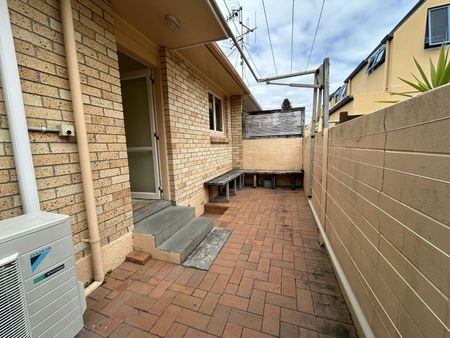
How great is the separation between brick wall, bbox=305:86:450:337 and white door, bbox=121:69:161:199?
2.82m

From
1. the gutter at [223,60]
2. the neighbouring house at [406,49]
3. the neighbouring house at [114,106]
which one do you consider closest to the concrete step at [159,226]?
the neighbouring house at [114,106]

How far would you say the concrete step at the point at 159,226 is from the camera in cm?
235

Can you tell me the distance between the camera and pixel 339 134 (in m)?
2.11

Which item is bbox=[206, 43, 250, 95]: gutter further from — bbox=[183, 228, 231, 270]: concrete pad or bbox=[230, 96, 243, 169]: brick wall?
bbox=[183, 228, 231, 270]: concrete pad

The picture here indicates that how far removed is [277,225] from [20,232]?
3148mm

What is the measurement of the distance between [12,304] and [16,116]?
115cm

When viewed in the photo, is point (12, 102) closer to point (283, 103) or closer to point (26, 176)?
point (26, 176)

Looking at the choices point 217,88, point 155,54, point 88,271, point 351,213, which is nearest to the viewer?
point 351,213

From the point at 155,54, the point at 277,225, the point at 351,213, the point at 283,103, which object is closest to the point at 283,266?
the point at 351,213

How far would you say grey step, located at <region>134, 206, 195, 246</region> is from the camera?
2.42 metres

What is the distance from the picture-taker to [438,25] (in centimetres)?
602

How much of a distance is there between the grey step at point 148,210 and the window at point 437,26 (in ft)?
30.2

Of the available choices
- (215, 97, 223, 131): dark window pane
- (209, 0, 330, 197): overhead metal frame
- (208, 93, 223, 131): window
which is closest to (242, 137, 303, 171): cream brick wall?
(215, 97, 223, 131): dark window pane

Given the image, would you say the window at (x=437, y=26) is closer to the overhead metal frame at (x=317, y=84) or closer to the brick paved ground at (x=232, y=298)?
the overhead metal frame at (x=317, y=84)
